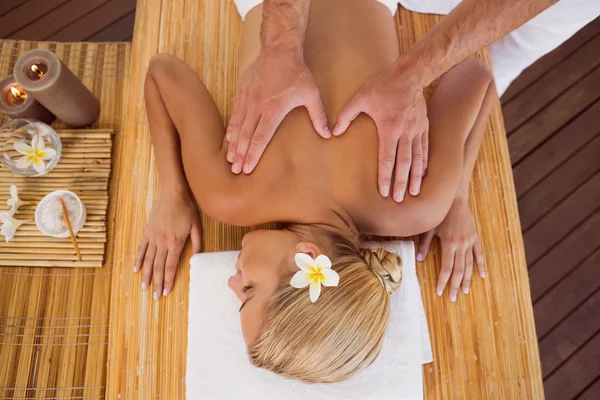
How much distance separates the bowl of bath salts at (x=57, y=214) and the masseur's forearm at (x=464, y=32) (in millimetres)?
934

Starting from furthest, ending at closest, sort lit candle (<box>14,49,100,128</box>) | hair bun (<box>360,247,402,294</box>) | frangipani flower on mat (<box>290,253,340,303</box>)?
1. lit candle (<box>14,49,100,128</box>)
2. hair bun (<box>360,247,402,294</box>)
3. frangipani flower on mat (<box>290,253,340,303</box>)

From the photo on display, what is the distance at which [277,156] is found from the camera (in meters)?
1.05

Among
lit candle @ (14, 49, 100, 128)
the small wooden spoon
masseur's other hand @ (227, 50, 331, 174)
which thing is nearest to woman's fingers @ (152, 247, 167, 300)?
the small wooden spoon

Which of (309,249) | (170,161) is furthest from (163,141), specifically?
(309,249)

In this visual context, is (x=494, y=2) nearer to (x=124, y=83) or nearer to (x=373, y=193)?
(x=373, y=193)

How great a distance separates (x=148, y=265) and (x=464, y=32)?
97 cm

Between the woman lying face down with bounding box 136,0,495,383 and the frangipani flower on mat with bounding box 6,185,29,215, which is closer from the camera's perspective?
the woman lying face down with bounding box 136,0,495,383

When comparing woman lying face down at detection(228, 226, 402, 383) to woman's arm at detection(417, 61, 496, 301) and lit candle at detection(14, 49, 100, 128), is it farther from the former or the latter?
lit candle at detection(14, 49, 100, 128)

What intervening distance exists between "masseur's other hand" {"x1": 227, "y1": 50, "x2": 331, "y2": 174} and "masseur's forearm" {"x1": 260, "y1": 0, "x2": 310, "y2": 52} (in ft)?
0.06

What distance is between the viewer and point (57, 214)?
1258mm

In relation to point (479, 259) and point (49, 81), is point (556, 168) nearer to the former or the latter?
point (479, 259)

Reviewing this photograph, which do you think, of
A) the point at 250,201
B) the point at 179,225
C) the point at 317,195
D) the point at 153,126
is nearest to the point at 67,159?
the point at 153,126

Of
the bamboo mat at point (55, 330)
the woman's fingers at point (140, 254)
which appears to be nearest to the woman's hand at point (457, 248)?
the woman's fingers at point (140, 254)

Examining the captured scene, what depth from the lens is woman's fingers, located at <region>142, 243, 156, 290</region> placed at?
1.23 m
